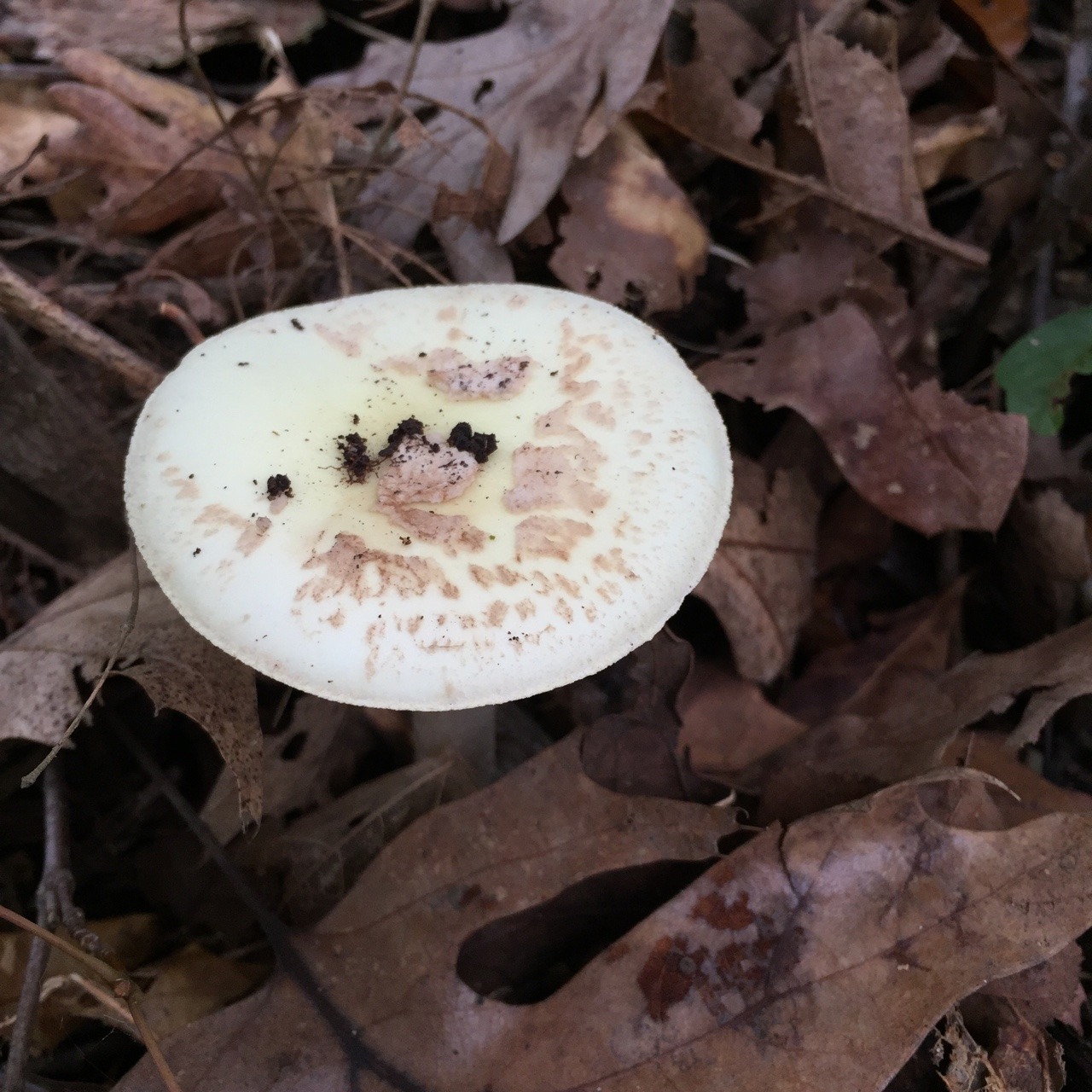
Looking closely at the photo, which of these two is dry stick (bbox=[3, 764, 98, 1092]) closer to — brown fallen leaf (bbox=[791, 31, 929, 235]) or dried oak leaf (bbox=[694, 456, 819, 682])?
dried oak leaf (bbox=[694, 456, 819, 682])

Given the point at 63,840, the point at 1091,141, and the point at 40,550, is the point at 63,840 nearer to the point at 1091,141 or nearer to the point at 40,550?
the point at 40,550

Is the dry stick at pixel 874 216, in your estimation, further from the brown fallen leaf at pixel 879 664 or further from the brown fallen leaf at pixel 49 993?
the brown fallen leaf at pixel 49 993

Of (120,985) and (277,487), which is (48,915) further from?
(277,487)

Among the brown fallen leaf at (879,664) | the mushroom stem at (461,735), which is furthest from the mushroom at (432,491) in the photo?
the brown fallen leaf at (879,664)

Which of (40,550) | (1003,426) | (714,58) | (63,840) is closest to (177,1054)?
(63,840)

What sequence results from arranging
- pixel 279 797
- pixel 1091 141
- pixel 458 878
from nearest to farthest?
pixel 458 878, pixel 279 797, pixel 1091 141

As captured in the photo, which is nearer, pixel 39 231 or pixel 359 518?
pixel 359 518
